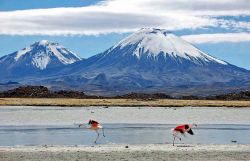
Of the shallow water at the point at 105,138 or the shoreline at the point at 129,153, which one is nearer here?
the shoreline at the point at 129,153

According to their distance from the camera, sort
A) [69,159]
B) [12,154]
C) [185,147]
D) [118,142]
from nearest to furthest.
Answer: [69,159], [12,154], [185,147], [118,142]

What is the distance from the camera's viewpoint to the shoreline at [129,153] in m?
25.0

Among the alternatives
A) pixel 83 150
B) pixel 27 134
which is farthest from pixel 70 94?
pixel 83 150

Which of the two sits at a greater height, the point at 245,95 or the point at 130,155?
the point at 130,155

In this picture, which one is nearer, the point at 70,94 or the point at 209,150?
the point at 209,150

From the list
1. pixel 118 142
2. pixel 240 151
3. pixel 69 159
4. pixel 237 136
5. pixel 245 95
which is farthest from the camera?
pixel 245 95

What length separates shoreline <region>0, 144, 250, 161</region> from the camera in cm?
2497

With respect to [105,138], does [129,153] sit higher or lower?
higher

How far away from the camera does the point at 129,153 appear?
1055 inches

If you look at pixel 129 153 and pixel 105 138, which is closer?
pixel 129 153

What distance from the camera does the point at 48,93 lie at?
570 feet

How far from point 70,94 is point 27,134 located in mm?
138182

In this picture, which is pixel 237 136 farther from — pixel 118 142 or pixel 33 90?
pixel 33 90

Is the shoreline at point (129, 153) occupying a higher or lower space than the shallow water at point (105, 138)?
higher
